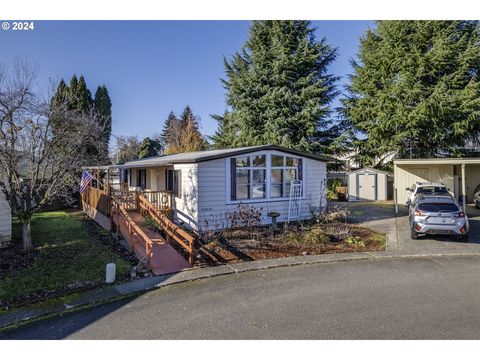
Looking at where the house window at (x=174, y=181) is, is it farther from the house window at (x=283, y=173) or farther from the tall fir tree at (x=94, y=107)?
the tall fir tree at (x=94, y=107)

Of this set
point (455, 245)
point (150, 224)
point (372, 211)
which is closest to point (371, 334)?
point (455, 245)

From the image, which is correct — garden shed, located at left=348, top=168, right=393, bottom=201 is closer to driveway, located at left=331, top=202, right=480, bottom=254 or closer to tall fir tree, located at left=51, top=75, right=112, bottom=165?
driveway, located at left=331, top=202, right=480, bottom=254

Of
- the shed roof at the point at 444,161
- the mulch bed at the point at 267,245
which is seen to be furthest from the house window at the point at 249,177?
the shed roof at the point at 444,161

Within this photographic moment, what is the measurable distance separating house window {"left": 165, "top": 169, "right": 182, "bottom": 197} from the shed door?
46.2 feet

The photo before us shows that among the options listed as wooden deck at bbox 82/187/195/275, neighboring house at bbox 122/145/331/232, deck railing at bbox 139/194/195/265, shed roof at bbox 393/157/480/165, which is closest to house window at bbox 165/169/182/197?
neighboring house at bbox 122/145/331/232

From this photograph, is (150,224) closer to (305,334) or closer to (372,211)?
(305,334)

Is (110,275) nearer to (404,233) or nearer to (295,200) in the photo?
(295,200)

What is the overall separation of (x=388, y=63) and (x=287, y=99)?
26.7 ft

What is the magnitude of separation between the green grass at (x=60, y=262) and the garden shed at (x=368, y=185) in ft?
56.8

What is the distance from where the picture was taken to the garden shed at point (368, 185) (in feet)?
71.7

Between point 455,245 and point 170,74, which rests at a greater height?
point 170,74

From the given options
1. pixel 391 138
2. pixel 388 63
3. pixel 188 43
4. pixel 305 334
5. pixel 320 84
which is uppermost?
pixel 388 63

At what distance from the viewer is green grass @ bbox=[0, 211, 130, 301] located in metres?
6.71

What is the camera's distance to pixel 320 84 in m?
23.6
